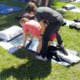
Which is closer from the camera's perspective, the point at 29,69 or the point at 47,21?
the point at 29,69

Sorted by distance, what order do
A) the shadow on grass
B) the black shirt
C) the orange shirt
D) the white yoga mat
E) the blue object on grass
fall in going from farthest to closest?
the blue object on grass → the orange shirt → the white yoga mat → the black shirt → the shadow on grass

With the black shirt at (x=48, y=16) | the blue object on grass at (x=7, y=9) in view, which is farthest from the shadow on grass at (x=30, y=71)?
the blue object on grass at (x=7, y=9)

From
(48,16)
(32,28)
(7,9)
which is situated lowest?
(7,9)

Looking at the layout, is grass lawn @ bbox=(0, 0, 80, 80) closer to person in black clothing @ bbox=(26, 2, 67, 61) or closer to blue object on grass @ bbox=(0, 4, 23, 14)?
person in black clothing @ bbox=(26, 2, 67, 61)

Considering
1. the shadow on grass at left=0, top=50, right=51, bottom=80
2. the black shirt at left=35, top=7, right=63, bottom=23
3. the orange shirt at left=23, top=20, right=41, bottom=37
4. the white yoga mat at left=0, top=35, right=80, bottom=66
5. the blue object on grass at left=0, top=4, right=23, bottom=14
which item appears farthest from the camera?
the blue object on grass at left=0, top=4, right=23, bottom=14

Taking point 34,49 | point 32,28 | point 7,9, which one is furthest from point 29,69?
point 7,9

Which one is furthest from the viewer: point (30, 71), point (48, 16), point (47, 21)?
point (47, 21)

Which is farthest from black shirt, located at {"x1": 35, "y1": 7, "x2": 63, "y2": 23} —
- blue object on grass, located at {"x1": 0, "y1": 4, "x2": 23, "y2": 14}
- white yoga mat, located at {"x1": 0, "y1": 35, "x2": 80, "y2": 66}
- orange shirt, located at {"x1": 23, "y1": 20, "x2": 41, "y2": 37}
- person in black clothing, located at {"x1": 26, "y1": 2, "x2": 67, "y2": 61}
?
blue object on grass, located at {"x1": 0, "y1": 4, "x2": 23, "y2": 14}

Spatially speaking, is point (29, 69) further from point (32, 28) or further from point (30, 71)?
point (32, 28)

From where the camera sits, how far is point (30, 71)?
5289 mm

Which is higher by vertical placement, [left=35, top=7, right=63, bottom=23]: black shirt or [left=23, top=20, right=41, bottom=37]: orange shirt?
[left=35, top=7, right=63, bottom=23]: black shirt

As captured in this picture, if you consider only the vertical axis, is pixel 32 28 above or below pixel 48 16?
below

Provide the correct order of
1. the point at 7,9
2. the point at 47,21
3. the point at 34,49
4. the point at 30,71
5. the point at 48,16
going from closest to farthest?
the point at 30,71 → the point at 48,16 → the point at 47,21 → the point at 34,49 → the point at 7,9

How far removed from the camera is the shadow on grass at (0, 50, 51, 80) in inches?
198
